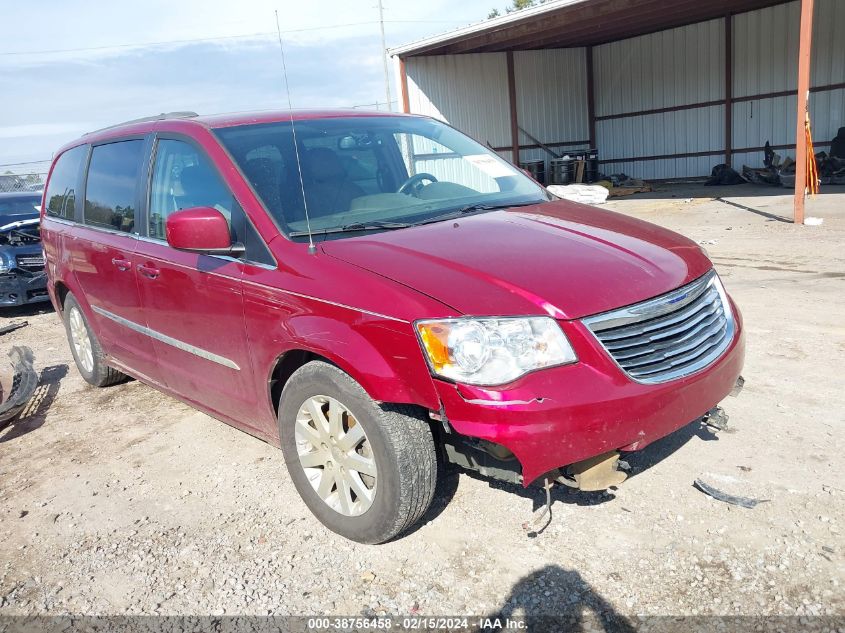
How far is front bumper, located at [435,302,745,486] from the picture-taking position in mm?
2422

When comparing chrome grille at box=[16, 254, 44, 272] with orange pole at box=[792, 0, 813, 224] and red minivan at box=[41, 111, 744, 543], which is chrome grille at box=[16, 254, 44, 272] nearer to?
red minivan at box=[41, 111, 744, 543]

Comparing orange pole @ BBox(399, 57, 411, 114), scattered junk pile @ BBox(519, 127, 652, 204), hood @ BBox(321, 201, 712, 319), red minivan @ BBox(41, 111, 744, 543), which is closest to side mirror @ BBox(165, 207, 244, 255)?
red minivan @ BBox(41, 111, 744, 543)

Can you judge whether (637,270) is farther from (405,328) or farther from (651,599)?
(651,599)

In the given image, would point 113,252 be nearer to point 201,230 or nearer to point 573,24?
point 201,230

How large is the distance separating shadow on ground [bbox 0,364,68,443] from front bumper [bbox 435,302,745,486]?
3694 mm

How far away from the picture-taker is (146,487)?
378 cm

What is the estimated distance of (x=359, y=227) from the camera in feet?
10.5

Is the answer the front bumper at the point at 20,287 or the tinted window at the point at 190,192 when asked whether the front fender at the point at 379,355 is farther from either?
the front bumper at the point at 20,287

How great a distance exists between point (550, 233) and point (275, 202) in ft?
4.13

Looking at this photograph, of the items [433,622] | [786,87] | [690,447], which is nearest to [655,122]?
[786,87]

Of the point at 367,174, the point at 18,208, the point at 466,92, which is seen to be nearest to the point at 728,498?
the point at 367,174

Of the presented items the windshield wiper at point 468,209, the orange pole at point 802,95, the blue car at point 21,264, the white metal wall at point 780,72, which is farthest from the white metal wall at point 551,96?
the windshield wiper at point 468,209

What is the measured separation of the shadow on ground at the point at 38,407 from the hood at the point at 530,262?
10.4ft

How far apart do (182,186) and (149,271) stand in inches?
20.5
